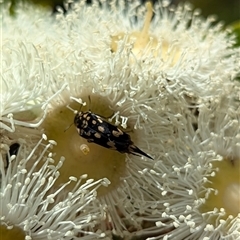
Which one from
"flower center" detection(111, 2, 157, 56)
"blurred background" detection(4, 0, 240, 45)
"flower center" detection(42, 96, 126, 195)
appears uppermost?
"blurred background" detection(4, 0, 240, 45)

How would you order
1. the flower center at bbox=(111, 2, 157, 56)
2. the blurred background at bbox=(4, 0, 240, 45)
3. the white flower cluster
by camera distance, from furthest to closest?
1. the blurred background at bbox=(4, 0, 240, 45)
2. the flower center at bbox=(111, 2, 157, 56)
3. the white flower cluster

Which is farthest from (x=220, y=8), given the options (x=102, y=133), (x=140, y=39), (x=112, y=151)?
(x=102, y=133)

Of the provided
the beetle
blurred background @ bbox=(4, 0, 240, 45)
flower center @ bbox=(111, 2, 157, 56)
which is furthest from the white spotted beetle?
blurred background @ bbox=(4, 0, 240, 45)

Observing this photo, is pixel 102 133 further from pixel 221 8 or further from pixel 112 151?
pixel 221 8

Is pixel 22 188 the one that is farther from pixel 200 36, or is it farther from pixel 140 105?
pixel 200 36

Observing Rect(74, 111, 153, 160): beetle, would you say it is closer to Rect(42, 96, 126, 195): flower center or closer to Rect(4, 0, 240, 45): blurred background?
Rect(42, 96, 126, 195): flower center

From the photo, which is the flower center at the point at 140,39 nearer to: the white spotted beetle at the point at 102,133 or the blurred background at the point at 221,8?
the white spotted beetle at the point at 102,133

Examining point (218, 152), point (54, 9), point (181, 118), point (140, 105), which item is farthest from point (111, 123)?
point (54, 9)

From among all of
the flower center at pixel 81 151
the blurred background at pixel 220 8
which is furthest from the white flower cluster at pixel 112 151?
the blurred background at pixel 220 8
